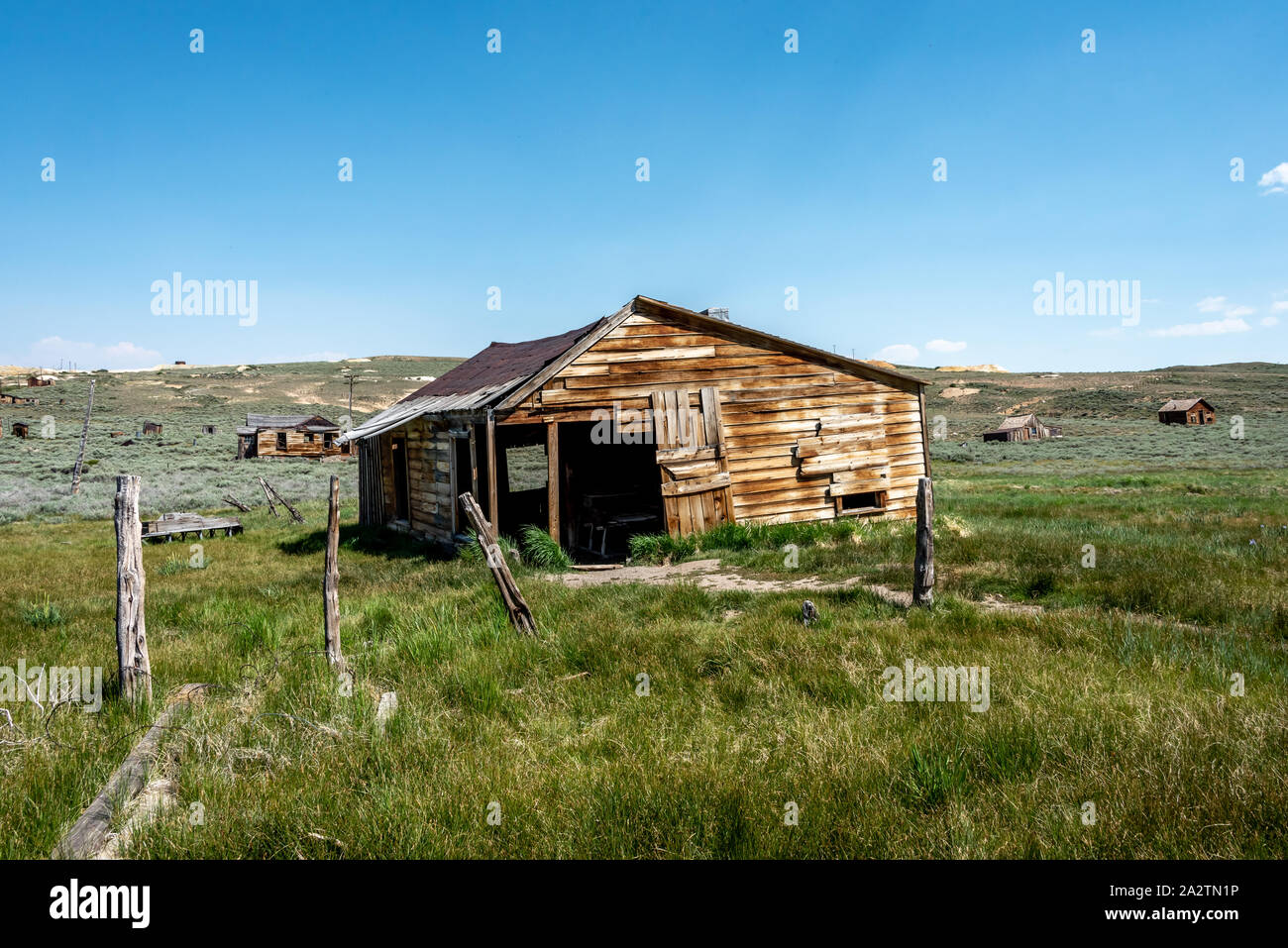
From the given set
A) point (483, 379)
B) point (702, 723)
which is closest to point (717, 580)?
point (702, 723)

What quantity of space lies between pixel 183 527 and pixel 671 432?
14.1 metres

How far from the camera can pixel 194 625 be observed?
8609 millimetres

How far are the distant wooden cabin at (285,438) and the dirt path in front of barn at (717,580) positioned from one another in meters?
40.7

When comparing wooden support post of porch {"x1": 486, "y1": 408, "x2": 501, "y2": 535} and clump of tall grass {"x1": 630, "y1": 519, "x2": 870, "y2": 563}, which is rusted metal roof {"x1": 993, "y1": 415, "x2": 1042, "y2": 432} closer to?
clump of tall grass {"x1": 630, "y1": 519, "x2": 870, "y2": 563}

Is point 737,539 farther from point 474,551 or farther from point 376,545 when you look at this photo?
point 376,545

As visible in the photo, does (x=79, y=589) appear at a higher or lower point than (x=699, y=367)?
lower

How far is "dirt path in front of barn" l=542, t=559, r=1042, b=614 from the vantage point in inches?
343

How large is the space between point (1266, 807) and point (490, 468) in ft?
36.8

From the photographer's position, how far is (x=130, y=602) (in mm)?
5762

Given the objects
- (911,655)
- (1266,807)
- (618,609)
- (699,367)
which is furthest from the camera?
(699,367)

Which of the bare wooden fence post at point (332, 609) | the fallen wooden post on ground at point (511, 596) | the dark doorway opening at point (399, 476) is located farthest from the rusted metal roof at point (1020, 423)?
the bare wooden fence post at point (332, 609)

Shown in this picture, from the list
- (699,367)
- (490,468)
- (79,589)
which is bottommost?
(79,589)
